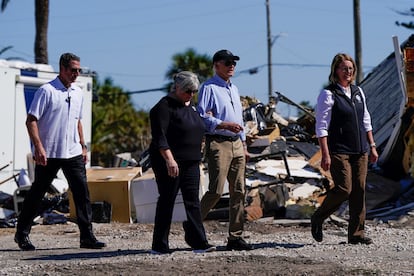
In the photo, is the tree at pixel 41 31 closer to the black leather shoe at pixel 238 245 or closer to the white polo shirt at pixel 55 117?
the white polo shirt at pixel 55 117

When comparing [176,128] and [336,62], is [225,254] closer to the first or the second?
[176,128]

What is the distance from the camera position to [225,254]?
28.7ft

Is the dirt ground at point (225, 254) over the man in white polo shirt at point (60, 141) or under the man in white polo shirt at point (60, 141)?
under

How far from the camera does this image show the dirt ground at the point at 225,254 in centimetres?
773

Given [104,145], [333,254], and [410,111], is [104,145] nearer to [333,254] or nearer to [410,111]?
[410,111]

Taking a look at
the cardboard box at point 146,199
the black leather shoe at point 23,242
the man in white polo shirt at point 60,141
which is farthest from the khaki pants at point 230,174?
the cardboard box at point 146,199

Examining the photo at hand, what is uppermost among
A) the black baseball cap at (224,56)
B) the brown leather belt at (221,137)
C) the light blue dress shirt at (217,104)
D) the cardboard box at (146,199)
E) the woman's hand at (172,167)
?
the black baseball cap at (224,56)

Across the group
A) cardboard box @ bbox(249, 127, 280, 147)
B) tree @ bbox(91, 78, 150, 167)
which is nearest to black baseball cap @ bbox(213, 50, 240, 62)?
cardboard box @ bbox(249, 127, 280, 147)

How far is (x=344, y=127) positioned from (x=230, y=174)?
1215 mm

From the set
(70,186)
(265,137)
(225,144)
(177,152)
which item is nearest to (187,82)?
(177,152)

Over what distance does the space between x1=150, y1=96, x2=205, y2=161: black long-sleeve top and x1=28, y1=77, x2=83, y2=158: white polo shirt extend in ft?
3.65

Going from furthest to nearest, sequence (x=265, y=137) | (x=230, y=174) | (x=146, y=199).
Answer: (x=265, y=137), (x=146, y=199), (x=230, y=174)

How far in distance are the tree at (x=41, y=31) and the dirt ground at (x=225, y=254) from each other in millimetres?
16077

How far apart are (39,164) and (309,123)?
808 cm
